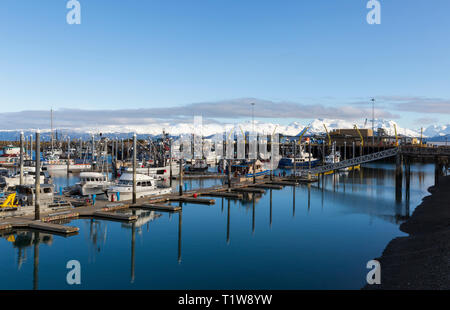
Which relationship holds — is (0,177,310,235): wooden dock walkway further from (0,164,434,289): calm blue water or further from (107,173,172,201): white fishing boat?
(107,173,172,201): white fishing boat

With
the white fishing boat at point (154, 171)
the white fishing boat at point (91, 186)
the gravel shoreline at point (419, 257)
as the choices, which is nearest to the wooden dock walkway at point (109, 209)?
the white fishing boat at point (91, 186)

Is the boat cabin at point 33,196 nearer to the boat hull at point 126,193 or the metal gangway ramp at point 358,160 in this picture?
the boat hull at point 126,193

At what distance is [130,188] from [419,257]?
35.9 meters

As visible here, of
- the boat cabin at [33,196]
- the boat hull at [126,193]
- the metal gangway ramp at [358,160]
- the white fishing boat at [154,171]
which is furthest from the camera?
the white fishing boat at [154,171]

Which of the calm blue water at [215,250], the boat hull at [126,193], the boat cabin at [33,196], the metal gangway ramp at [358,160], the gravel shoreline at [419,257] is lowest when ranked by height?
the calm blue water at [215,250]

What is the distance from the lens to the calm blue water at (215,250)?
2467cm

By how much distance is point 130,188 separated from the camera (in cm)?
5041

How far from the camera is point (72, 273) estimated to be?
25750 mm

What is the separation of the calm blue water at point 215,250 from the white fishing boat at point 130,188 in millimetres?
6519

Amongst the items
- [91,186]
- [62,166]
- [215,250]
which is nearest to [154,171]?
[91,186]

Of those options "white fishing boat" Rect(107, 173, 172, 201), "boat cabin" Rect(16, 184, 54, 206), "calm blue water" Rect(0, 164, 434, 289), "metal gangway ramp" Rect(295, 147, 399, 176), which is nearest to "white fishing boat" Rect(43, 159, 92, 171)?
"white fishing boat" Rect(107, 173, 172, 201)

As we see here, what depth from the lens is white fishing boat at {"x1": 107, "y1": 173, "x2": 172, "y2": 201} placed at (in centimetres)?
4947

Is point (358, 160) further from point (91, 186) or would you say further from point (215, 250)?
point (215, 250)
